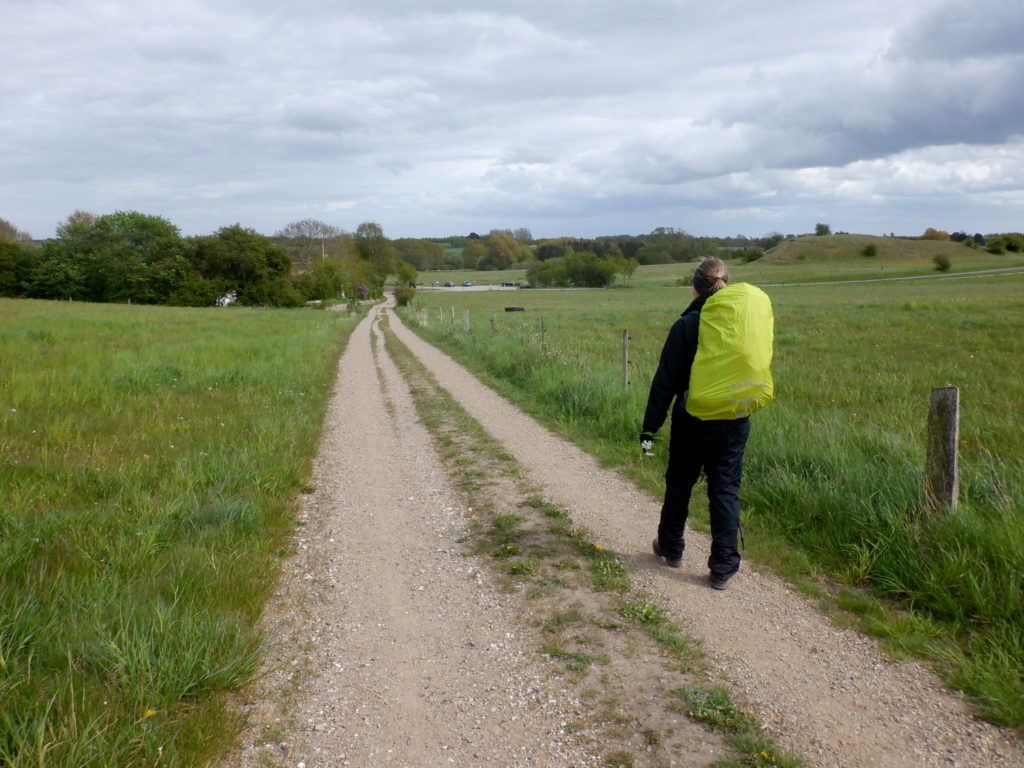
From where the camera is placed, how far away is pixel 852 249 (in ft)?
404

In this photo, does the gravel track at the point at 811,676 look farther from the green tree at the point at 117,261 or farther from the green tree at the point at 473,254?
the green tree at the point at 473,254

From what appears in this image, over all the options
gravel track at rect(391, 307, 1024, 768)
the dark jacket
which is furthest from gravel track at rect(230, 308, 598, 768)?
the dark jacket

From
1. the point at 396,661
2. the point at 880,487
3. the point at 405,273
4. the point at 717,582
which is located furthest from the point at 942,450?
the point at 405,273

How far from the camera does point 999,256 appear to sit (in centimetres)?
11062

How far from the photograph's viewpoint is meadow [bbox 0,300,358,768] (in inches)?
108

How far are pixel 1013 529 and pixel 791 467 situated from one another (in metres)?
2.25

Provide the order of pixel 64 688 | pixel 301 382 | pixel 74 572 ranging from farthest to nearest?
1. pixel 301 382
2. pixel 74 572
3. pixel 64 688

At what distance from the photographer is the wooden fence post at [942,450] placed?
Answer: 4496 millimetres

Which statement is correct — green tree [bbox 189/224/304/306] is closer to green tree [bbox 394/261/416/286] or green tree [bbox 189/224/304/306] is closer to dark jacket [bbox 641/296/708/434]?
green tree [bbox 394/261/416/286]

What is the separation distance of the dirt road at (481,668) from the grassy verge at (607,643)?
12 centimetres

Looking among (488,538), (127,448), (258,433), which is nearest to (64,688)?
(488,538)

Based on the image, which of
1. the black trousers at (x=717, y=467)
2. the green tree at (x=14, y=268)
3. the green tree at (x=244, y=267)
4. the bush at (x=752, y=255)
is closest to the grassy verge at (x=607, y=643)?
the black trousers at (x=717, y=467)

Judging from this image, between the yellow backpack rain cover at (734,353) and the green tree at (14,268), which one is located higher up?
the green tree at (14,268)

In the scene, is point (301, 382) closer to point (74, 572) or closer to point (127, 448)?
point (127, 448)
